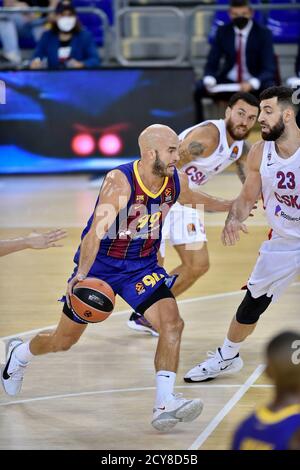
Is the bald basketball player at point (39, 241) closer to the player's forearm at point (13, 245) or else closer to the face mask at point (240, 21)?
the player's forearm at point (13, 245)

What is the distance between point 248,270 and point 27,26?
24.7 ft

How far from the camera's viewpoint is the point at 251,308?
7.31m

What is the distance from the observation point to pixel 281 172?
284 inches

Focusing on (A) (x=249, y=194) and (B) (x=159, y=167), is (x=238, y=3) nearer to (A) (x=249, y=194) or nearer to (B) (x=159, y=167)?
(A) (x=249, y=194)

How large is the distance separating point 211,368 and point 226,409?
687 mm

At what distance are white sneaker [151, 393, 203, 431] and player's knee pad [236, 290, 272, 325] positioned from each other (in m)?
1.10

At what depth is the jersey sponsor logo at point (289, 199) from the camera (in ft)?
23.8

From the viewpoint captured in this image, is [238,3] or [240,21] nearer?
[238,3]

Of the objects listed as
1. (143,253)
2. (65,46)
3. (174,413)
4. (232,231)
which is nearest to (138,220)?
(143,253)

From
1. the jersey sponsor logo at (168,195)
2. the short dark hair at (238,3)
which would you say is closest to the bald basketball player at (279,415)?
the jersey sponsor logo at (168,195)

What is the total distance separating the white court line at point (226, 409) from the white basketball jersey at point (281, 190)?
103cm

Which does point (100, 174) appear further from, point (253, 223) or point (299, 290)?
point (299, 290)

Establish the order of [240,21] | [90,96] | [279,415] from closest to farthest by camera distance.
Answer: [279,415], [240,21], [90,96]

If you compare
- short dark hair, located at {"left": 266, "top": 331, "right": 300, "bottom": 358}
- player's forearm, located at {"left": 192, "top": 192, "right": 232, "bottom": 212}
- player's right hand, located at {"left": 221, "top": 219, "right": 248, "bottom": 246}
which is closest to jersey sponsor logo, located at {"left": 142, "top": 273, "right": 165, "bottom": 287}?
player's right hand, located at {"left": 221, "top": 219, "right": 248, "bottom": 246}
